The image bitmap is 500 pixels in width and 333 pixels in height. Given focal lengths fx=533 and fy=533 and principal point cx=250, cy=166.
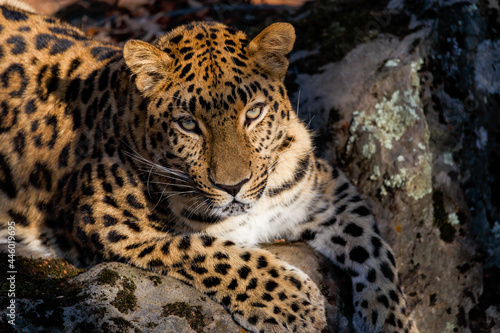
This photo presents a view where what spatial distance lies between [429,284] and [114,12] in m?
7.41

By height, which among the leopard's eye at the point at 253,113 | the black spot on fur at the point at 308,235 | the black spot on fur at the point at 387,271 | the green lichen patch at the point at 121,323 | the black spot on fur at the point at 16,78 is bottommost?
the black spot on fur at the point at 387,271

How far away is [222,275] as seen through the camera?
487cm

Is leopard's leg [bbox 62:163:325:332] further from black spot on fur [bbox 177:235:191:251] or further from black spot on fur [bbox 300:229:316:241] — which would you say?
black spot on fur [bbox 300:229:316:241]

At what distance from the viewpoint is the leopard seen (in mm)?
4820

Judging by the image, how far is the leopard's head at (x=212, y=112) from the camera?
4770mm

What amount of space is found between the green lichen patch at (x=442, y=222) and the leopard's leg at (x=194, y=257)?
91.8 inches

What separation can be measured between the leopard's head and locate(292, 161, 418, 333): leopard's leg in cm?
115

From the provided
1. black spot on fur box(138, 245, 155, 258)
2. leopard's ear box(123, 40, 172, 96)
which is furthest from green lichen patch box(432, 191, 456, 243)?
leopard's ear box(123, 40, 172, 96)

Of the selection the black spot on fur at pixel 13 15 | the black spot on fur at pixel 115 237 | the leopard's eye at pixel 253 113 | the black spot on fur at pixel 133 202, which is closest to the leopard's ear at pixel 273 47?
the leopard's eye at pixel 253 113

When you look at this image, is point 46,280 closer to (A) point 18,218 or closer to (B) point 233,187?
(A) point 18,218

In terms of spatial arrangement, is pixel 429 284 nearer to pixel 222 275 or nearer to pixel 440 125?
pixel 440 125

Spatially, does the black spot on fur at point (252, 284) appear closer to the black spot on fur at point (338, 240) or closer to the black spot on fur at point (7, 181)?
the black spot on fur at point (338, 240)

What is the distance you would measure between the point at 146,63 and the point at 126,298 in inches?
82.3

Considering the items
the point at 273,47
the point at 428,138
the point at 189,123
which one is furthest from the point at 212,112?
the point at 428,138
